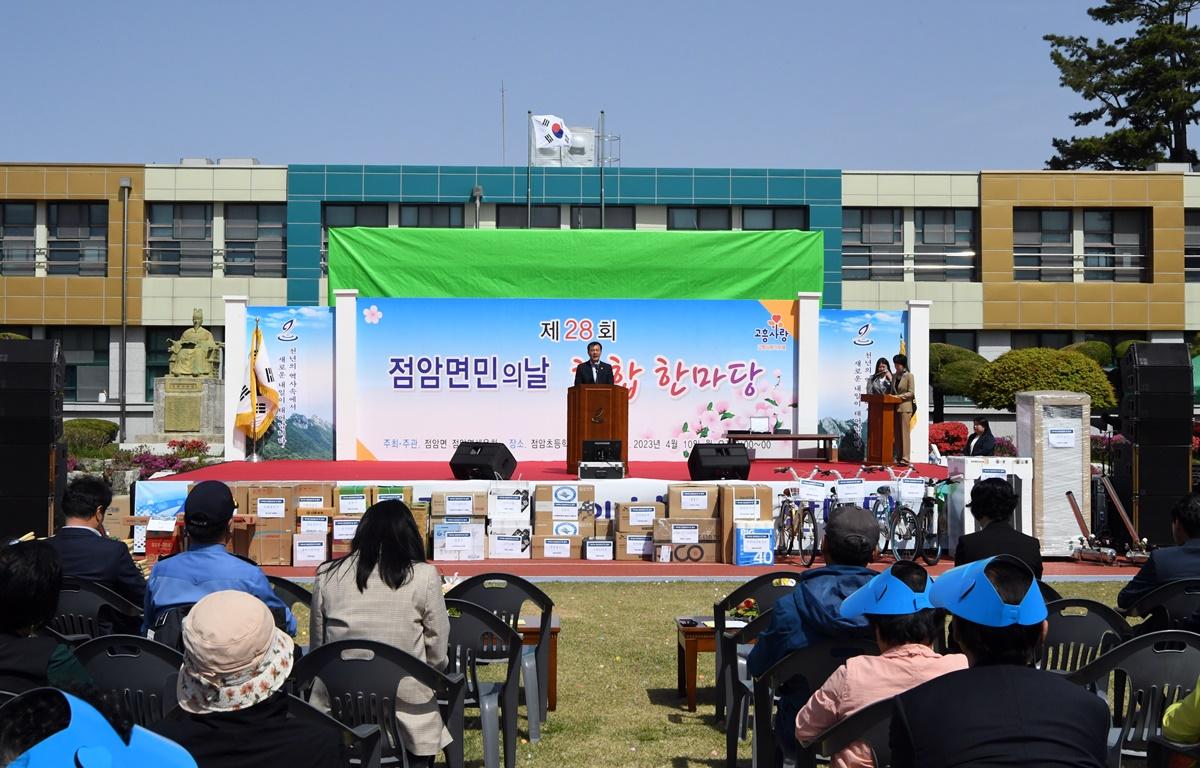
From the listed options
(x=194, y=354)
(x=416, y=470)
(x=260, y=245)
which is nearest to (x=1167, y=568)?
(x=416, y=470)

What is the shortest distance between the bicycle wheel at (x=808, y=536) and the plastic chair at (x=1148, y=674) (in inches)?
301

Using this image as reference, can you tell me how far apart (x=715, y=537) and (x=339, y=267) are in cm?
1022

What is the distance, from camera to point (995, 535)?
5.67 meters

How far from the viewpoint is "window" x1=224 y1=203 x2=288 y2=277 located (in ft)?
122

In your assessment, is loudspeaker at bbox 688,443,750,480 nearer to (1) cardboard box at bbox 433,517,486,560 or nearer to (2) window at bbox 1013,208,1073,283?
(1) cardboard box at bbox 433,517,486,560

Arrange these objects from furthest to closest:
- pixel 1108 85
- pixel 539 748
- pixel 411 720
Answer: pixel 1108 85 < pixel 539 748 < pixel 411 720

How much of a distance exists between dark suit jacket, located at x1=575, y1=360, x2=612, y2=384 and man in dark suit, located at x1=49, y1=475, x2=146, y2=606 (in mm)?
9722

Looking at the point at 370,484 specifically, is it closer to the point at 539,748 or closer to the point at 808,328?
the point at 539,748

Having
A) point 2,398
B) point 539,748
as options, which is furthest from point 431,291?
point 539,748

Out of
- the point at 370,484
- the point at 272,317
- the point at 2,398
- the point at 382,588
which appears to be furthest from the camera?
the point at 272,317

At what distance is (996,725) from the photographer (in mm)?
2424

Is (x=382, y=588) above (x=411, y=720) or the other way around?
above

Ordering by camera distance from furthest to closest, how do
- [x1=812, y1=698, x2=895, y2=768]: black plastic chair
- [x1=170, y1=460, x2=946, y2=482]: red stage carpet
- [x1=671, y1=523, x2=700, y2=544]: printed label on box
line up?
1. [x1=170, y1=460, x2=946, y2=482]: red stage carpet
2. [x1=671, y1=523, x2=700, y2=544]: printed label on box
3. [x1=812, y1=698, x2=895, y2=768]: black plastic chair

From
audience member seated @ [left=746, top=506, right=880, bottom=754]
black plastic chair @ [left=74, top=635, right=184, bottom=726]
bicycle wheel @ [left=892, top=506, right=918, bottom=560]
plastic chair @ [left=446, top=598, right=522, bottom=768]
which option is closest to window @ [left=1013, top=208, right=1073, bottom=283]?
bicycle wheel @ [left=892, top=506, right=918, bottom=560]
